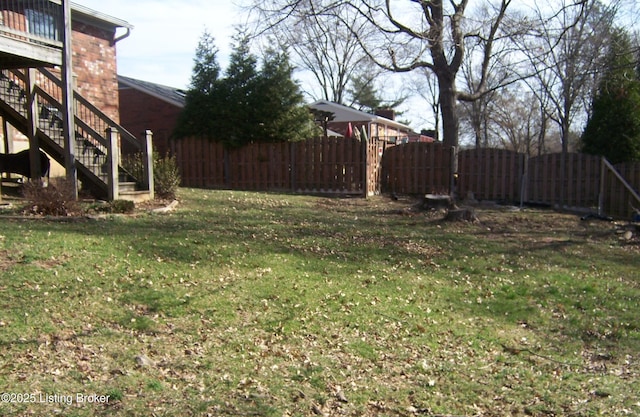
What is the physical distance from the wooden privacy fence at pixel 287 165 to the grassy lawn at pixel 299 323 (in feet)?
24.9

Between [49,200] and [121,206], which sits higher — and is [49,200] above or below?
above

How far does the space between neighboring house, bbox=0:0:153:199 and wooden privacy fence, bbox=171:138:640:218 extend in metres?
5.20

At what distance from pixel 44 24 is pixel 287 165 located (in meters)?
9.46

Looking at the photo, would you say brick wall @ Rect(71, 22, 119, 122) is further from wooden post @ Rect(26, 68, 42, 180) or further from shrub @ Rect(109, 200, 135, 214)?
shrub @ Rect(109, 200, 135, 214)

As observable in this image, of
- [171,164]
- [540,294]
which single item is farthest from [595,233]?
[171,164]

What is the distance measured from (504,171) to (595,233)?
6.07 metres

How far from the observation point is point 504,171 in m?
18.3

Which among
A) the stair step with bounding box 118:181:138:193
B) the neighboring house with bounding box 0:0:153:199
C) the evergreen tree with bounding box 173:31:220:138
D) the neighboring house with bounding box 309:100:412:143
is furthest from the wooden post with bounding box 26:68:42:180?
the neighboring house with bounding box 309:100:412:143

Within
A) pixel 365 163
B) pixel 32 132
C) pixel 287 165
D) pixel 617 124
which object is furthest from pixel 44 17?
pixel 617 124

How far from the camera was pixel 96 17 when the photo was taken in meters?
14.6

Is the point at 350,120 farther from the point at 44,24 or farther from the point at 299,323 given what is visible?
the point at 299,323

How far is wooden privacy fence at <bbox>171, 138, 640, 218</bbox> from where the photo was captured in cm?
1736

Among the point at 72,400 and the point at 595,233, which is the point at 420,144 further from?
the point at 72,400

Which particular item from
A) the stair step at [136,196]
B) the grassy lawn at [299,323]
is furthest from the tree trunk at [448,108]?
the stair step at [136,196]
